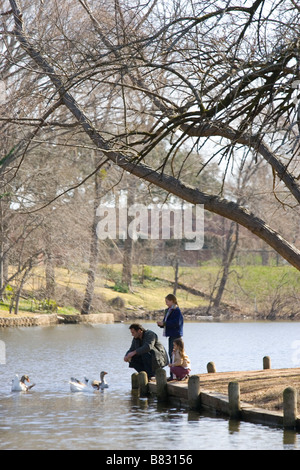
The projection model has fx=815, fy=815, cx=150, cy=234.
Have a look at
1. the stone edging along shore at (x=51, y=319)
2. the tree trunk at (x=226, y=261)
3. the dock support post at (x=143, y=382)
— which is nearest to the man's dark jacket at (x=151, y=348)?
the dock support post at (x=143, y=382)

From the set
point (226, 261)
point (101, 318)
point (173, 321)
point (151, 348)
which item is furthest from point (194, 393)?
point (226, 261)

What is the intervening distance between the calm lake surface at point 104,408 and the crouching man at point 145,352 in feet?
2.10

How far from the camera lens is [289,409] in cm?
1052

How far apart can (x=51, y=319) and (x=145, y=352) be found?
66.6 feet

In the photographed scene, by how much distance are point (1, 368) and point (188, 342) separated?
33.8 feet

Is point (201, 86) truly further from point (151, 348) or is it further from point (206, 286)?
point (206, 286)

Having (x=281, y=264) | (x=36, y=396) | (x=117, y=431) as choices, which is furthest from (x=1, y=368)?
(x=281, y=264)

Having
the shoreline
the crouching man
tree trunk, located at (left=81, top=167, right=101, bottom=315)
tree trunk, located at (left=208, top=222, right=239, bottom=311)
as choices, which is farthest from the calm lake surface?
tree trunk, located at (left=208, top=222, right=239, bottom=311)

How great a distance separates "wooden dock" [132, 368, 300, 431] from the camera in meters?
10.8

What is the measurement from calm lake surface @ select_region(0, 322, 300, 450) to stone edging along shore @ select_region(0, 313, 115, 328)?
3.16 metres

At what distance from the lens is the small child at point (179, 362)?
45.1 feet

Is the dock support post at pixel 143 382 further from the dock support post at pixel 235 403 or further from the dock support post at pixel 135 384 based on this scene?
the dock support post at pixel 235 403
